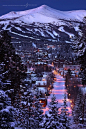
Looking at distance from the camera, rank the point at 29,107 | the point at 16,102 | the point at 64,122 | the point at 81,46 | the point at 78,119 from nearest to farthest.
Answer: the point at 81,46, the point at 64,122, the point at 29,107, the point at 16,102, the point at 78,119

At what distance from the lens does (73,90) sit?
41125mm

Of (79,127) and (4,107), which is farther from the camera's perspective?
(79,127)

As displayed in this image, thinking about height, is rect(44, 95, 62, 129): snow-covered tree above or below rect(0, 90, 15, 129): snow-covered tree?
below

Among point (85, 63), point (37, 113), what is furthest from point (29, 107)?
point (85, 63)

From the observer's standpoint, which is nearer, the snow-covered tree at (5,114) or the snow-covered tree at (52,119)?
the snow-covered tree at (5,114)

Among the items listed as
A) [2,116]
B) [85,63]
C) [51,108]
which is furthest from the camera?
[51,108]

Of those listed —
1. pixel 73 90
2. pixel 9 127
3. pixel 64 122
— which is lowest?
pixel 73 90

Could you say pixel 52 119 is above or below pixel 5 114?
below

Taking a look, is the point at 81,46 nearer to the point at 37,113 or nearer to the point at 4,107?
the point at 4,107

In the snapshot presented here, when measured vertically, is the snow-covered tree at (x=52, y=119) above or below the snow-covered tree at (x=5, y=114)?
below

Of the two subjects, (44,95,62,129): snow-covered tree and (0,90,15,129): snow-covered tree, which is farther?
(44,95,62,129): snow-covered tree

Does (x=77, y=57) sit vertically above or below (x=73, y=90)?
above

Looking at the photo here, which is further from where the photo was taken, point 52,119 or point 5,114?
point 52,119

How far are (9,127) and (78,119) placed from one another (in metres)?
14.3
